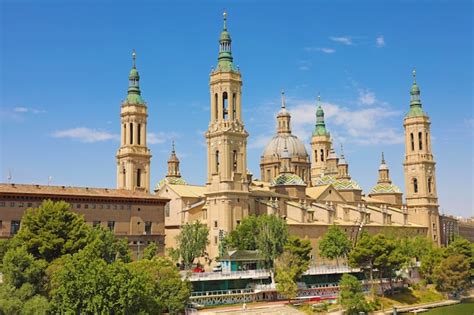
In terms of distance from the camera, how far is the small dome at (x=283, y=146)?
117m

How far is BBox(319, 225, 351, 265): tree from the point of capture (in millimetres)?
86250

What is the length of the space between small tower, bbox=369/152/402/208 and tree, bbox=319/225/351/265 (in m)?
40.0

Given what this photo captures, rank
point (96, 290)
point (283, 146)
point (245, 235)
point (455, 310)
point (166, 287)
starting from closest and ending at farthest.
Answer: point (96, 290)
point (166, 287)
point (455, 310)
point (245, 235)
point (283, 146)

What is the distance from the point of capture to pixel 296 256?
2896 inches

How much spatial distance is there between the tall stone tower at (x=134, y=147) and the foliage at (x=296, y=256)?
3483 centimetres

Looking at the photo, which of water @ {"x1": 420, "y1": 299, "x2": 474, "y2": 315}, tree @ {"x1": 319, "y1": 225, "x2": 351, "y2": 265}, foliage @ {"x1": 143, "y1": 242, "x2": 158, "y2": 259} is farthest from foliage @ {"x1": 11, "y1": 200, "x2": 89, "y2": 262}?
water @ {"x1": 420, "y1": 299, "x2": 474, "y2": 315}

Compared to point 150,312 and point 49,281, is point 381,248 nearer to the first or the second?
point 150,312

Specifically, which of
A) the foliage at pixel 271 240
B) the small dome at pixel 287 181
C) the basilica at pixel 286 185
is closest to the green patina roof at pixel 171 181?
the basilica at pixel 286 185

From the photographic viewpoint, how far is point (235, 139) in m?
88.3

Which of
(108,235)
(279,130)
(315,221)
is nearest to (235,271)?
(108,235)

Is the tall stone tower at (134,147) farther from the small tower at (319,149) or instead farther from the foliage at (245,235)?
the small tower at (319,149)

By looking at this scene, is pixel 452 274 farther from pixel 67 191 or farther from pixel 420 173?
pixel 67 191

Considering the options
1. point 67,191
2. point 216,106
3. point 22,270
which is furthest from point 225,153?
point 22,270

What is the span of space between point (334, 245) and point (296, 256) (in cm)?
1457
